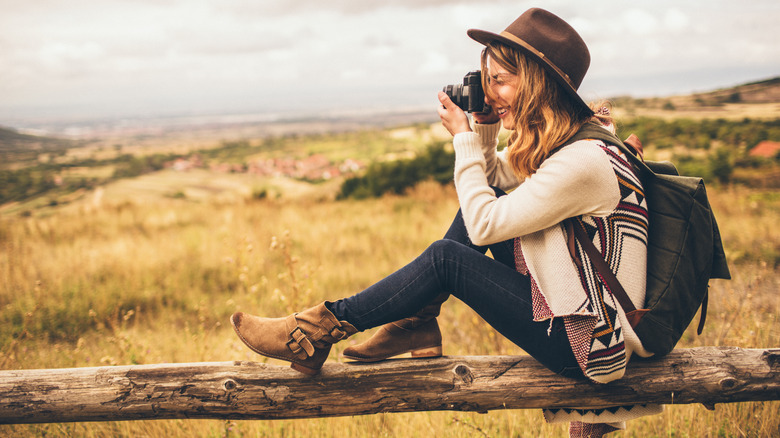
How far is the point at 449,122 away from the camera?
1.83m

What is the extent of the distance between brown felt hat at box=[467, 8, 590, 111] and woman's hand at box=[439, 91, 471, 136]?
319 mm

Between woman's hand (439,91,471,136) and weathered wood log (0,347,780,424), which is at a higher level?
woman's hand (439,91,471,136)

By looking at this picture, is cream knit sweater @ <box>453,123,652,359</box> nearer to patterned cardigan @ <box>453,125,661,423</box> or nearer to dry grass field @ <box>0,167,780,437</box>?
patterned cardigan @ <box>453,125,661,423</box>

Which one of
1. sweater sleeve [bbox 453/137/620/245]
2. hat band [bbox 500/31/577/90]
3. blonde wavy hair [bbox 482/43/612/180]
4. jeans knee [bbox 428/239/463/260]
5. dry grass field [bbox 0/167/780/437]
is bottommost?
dry grass field [bbox 0/167/780/437]

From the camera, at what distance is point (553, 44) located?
5.02 ft

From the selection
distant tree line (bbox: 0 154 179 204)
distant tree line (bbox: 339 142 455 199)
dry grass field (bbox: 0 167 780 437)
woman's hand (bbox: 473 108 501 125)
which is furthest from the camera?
distant tree line (bbox: 0 154 179 204)

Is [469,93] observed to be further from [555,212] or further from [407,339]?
[407,339]

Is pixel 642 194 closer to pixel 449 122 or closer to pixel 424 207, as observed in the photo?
pixel 449 122

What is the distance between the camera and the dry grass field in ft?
6.90

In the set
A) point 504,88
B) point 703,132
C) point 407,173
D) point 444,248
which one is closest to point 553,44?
point 504,88

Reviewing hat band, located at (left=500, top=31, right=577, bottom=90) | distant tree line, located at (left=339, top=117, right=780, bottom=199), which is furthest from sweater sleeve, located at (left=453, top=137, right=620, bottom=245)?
distant tree line, located at (left=339, top=117, right=780, bottom=199)

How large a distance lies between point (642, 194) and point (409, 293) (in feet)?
3.03

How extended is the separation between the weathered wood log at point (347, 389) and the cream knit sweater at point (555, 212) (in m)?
0.27

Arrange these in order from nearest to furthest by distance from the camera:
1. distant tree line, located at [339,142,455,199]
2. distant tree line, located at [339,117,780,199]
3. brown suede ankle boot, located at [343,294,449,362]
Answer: brown suede ankle boot, located at [343,294,449,362]
distant tree line, located at [339,117,780,199]
distant tree line, located at [339,142,455,199]
